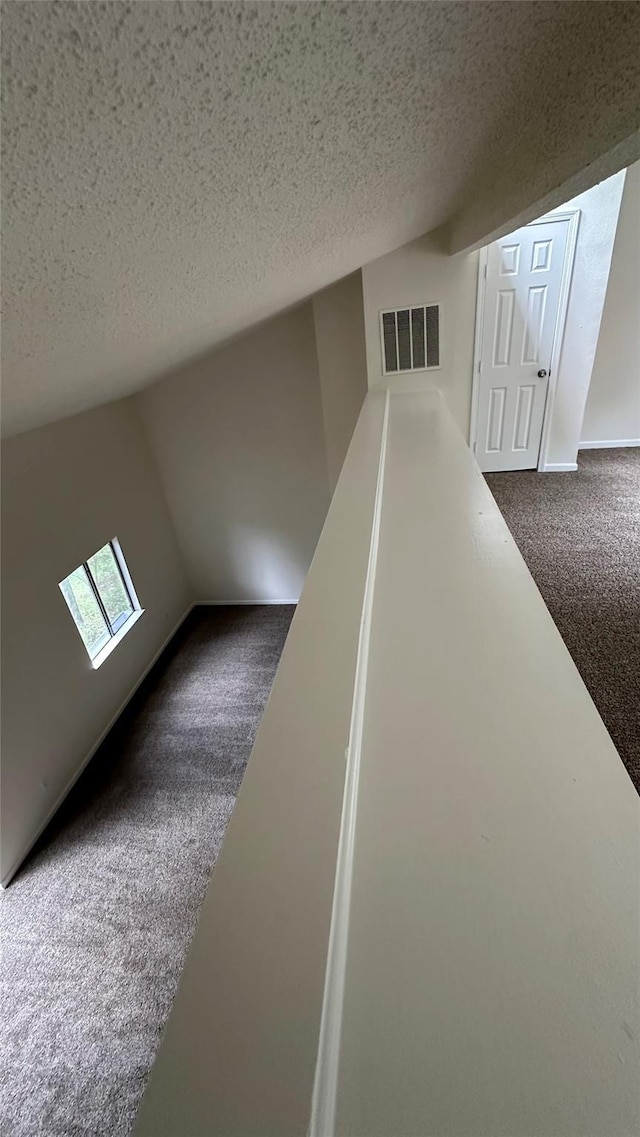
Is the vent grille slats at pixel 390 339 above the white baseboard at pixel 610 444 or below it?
above

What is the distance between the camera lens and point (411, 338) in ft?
9.96

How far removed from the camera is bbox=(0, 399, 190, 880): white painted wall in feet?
10.3

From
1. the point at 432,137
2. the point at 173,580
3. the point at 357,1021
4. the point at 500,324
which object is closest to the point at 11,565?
the point at 173,580

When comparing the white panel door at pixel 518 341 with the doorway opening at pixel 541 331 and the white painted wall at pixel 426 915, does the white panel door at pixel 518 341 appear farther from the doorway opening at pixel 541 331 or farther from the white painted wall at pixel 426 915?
the white painted wall at pixel 426 915

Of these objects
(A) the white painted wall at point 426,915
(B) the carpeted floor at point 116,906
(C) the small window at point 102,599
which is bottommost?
(B) the carpeted floor at point 116,906

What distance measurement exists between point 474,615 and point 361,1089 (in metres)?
0.55

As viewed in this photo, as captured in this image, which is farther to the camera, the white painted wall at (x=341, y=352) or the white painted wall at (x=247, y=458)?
the white painted wall at (x=247, y=458)

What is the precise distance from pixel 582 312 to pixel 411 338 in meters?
1.22

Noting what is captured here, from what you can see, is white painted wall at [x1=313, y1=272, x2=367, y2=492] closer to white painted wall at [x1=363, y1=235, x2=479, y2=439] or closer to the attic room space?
white painted wall at [x1=363, y1=235, x2=479, y2=439]

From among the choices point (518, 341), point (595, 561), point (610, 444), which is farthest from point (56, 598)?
point (610, 444)

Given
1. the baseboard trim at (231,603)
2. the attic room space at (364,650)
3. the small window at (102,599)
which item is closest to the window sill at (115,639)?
the small window at (102,599)

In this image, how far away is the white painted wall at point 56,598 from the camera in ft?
10.3

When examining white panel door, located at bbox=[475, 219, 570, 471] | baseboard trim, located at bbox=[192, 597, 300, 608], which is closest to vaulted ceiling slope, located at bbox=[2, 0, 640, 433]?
white panel door, located at bbox=[475, 219, 570, 471]

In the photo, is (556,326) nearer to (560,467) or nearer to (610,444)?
(560,467)
